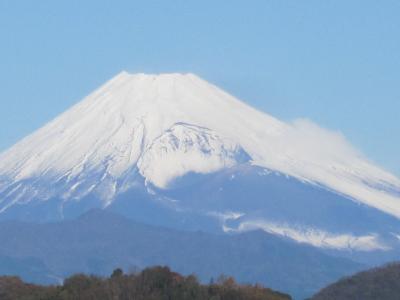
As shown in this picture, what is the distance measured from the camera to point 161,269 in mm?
39688

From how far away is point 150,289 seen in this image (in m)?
38.6

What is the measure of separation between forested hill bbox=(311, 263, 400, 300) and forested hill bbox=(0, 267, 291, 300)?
135 cm

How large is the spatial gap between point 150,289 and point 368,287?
497 centimetres

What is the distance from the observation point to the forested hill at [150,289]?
37.9 m

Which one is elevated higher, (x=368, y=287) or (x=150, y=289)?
(x=368, y=287)

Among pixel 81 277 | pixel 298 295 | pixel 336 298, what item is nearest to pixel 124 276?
pixel 81 277

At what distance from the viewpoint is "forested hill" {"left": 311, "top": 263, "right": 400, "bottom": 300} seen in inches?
1505

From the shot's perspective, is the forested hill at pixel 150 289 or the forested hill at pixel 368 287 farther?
the forested hill at pixel 368 287

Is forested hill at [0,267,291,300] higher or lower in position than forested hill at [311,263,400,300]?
lower

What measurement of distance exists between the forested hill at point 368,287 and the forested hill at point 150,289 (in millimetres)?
1347

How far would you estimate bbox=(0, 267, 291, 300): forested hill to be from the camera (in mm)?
37938

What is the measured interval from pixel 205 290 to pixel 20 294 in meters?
5.34

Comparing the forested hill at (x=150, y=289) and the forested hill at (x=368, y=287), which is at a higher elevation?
the forested hill at (x=368, y=287)

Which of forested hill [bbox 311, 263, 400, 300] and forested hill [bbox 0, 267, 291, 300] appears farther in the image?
→ forested hill [bbox 311, 263, 400, 300]
